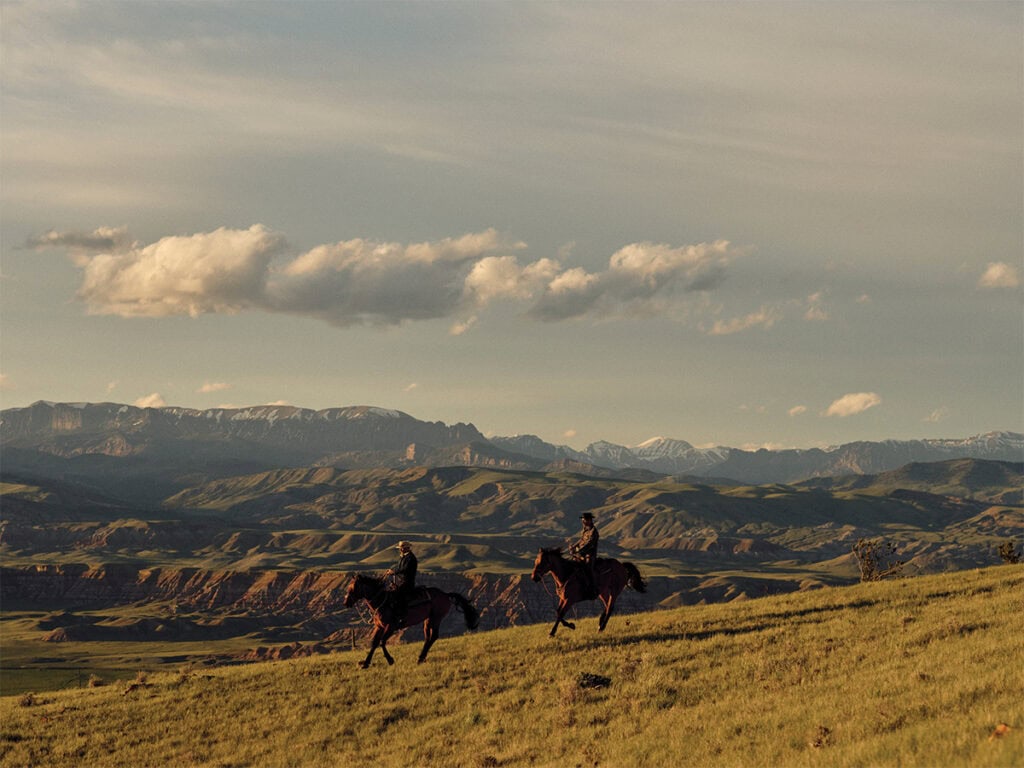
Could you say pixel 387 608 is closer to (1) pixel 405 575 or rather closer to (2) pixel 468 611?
(1) pixel 405 575

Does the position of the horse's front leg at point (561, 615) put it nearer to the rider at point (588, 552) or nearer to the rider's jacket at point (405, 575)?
the rider at point (588, 552)

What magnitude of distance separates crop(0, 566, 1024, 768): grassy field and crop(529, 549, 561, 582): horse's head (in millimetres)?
2269

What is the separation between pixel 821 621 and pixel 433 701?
40.3 ft

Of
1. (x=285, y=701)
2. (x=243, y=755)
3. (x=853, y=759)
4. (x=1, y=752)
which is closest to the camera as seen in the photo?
(x=853, y=759)

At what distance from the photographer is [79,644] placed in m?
192

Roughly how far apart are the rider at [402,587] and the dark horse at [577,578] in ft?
12.3

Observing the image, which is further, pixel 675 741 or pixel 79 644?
pixel 79 644

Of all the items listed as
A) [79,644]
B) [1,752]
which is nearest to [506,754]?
[1,752]

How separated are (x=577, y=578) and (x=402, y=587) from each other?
19.0 ft

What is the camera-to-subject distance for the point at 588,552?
1319 inches

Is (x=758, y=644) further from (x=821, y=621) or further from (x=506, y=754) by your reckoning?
(x=506, y=754)

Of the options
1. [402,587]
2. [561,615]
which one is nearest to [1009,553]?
[561,615]

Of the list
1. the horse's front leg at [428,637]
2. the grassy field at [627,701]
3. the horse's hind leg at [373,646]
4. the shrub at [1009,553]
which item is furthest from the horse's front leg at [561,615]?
the shrub at [1009,553]

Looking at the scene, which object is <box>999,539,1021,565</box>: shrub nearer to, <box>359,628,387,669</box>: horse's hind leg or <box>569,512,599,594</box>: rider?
<box>569,512,599,594</box>: rider
